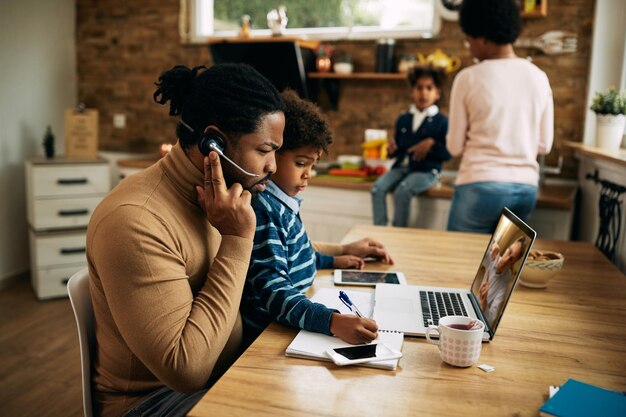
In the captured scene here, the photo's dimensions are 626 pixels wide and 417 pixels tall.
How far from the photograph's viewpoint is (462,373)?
1.04m

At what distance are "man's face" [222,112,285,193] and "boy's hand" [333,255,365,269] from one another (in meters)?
0.57

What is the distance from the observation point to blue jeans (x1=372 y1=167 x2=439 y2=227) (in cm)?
301

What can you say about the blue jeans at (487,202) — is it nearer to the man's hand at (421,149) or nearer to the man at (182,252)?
the man's hand at (421,149)

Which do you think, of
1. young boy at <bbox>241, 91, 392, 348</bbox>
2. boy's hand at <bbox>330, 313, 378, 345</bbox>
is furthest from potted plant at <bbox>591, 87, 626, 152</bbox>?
boy's hand at <bbox>330, 313, 378, 345</bbox>

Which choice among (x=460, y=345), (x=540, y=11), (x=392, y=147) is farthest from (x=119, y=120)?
(x=460, y=345)

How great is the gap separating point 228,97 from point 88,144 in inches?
118

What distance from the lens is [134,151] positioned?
4328 millimetres

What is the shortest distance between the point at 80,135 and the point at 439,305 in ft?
10.2

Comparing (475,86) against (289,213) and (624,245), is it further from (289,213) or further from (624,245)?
(289,213)

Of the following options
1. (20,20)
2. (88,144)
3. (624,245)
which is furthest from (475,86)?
(20,20)

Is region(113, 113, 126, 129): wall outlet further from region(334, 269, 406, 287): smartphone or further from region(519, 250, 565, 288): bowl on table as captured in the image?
region(519, 250, 565, 288): bowl on table

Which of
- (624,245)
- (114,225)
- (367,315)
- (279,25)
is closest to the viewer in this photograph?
(114,225)

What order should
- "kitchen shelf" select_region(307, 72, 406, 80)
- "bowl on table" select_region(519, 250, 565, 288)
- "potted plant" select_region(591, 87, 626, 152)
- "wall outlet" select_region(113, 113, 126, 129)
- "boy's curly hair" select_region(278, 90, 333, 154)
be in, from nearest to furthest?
1. "boy's curly hair" select_region(278, 90, 333, 154)
2. "bowl on table" select_region(519, 250, 565, 288)
3. "potted plant" select_region(591, 87, 626, 152)
4. "kitchen shelf" select_region(307, 72, 406, 80)
5. "wall outlet" select_region(113, 113, 126, 129)

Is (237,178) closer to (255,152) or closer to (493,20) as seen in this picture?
(255,152)
